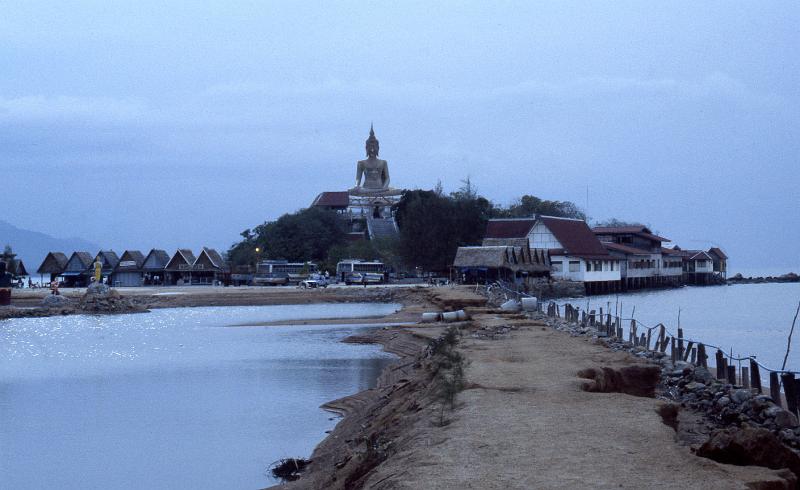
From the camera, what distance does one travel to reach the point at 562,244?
246ft

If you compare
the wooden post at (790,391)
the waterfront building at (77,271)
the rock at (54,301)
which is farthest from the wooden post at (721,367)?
the waterfront building at (77,271)

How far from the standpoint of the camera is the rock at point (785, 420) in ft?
42.0

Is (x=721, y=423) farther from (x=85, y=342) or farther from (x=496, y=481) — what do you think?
(x=85, y=342)

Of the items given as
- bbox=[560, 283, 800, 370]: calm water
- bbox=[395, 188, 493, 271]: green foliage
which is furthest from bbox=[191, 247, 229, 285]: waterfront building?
bbox=[560, 283, 800, 370]: calm water

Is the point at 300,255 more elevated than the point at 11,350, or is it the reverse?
the point at 300,255

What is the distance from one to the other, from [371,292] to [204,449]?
51819 mm

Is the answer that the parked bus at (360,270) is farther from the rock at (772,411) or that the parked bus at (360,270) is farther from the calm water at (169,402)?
the rock at (772,411)

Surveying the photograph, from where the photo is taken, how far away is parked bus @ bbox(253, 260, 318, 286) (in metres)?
83.3

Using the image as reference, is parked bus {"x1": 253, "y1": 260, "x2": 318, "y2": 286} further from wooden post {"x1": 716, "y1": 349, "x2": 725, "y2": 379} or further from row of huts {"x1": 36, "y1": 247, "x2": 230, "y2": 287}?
wooden post {"x1": 716, "y1": 349, "x2": 725, "y2": 379}

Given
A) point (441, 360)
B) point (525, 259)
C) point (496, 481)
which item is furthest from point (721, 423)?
point (525, 259)

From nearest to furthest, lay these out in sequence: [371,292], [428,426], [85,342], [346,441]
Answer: [428,426] → [346,441] → [85,342] → [371,292]

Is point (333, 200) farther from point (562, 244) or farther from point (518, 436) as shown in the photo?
point (518, 436)

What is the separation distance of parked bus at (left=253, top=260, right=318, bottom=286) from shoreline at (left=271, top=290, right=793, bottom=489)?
6337 cm

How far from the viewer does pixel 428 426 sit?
1205 cm
